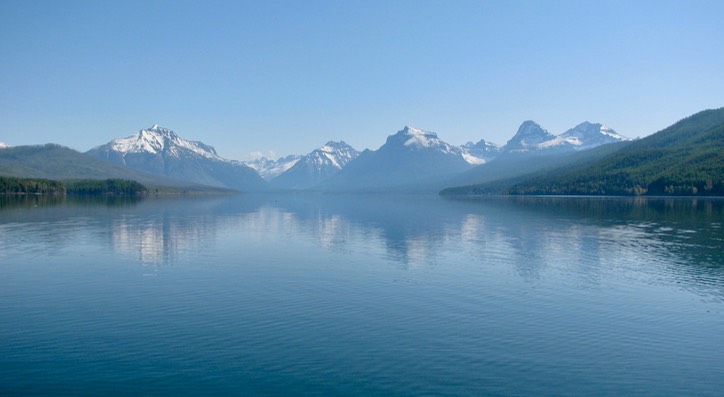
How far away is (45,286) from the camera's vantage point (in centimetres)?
3466

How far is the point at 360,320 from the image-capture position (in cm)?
2750

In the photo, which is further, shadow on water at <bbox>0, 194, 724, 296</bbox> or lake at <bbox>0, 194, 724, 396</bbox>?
shadow on water at <bbox>0, 194, 724, 296</bbox>

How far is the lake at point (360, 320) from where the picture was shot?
1970 centimetres

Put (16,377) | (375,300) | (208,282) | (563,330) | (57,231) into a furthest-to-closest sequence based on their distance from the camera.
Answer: (57,231) → (208,282) → (375,300) → (563,330) → (16,377)

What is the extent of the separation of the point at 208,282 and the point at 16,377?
1766cm

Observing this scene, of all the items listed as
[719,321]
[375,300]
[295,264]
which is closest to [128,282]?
[295,264]

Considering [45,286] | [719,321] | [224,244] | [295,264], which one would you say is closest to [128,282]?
[45,286]

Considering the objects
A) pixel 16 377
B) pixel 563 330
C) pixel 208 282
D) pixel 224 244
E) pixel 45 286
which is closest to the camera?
pixel 16 377

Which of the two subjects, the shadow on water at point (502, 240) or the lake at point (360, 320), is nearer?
the lake at point (360, 320)

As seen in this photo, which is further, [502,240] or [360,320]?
[502,240]

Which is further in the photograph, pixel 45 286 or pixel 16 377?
pixel 45 286

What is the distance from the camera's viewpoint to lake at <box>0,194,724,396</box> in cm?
1970

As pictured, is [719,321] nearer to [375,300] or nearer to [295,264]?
[375,300]

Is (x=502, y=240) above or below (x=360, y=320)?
above
